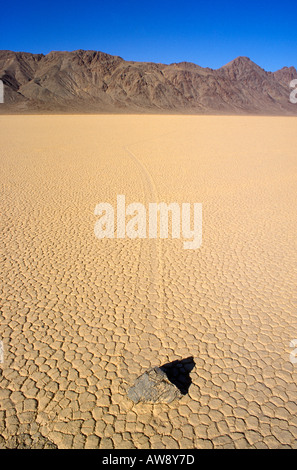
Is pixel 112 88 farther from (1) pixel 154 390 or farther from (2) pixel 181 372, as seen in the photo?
(1) pixel 154 390

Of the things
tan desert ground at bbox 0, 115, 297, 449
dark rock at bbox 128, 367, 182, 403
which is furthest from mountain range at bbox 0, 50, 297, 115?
dark rock at bbox 128, 367, 182, 403

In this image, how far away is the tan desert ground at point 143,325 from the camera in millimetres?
2977

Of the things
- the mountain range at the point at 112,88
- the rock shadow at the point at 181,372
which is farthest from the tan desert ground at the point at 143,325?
the mountain range at the point at 112,88

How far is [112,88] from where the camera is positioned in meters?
95.3

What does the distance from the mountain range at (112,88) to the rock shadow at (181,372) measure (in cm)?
7820

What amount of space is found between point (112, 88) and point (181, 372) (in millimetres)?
103580

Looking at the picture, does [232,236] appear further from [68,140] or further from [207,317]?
[68,140]

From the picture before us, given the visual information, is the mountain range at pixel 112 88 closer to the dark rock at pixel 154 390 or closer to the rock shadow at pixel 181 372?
the rock shadow at pixel 181 372

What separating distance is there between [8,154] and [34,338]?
15.0m

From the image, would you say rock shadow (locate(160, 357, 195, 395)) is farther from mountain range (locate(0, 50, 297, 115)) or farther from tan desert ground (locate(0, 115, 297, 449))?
mountain range (locate(0, 50, 297, 115))

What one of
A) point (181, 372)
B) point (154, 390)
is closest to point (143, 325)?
point (181, 372)

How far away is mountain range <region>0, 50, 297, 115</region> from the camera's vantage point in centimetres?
8225

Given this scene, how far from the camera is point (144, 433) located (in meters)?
2.88
